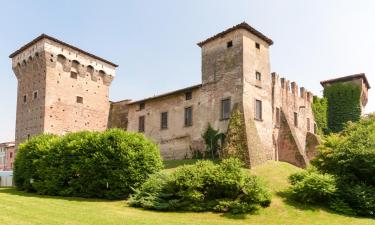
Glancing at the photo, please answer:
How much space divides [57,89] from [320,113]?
86.2 feet

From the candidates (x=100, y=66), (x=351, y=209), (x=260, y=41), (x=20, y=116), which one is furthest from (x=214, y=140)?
(x=20, y=116)

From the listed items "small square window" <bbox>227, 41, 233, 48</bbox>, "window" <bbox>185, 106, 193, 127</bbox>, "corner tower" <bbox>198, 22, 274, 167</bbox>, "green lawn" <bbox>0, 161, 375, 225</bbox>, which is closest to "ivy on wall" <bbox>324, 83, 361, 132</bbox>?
"corner tower" <bbox>198, 22, 274, 167</bbox>

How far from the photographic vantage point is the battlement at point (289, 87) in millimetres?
31016

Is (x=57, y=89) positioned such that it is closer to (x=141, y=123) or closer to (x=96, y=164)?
(x=141, y=123)

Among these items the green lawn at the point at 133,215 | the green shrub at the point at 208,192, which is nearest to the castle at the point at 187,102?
the green shrub at the point at 208,192

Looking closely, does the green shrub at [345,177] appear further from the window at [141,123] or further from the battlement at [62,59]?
the battlement at [62,59]

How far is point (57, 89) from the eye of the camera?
113 feet

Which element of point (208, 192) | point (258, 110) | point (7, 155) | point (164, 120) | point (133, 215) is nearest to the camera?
point (133, 215)

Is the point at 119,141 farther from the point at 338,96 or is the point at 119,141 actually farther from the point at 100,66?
the point at 338,96

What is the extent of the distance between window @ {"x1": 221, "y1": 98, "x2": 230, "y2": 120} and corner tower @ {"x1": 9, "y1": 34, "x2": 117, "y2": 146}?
15422mm

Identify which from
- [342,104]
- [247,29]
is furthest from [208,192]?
[342,104]

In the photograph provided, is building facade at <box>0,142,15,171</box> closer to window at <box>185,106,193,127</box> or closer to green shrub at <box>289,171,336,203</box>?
window at <box>185,106,193,127</box>

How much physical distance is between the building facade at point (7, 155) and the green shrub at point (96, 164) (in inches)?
2030

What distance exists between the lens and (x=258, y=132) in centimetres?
2717
